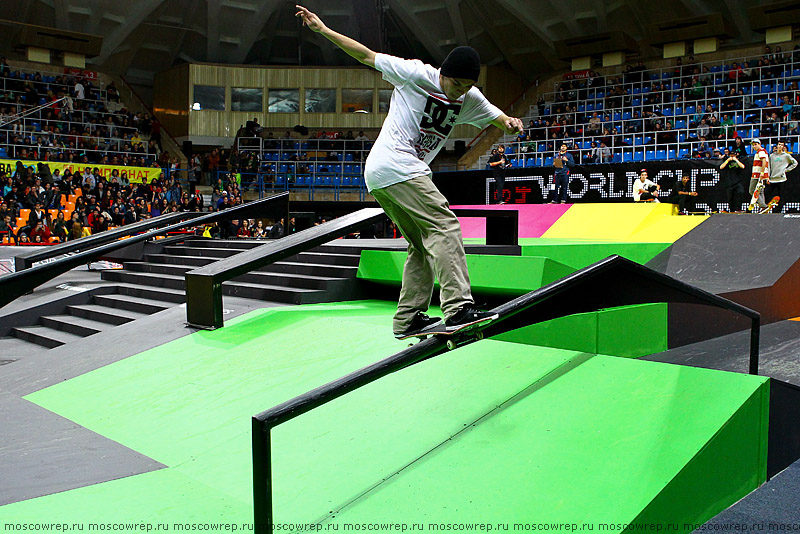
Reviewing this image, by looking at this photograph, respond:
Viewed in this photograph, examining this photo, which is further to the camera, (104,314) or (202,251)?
(202,251)

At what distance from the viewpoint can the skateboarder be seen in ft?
11.1

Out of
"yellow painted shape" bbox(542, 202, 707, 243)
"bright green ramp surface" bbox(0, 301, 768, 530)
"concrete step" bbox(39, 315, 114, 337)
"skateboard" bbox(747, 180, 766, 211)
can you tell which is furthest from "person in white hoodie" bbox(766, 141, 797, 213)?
"concrete step" bbox(39, 315, 114, 337)

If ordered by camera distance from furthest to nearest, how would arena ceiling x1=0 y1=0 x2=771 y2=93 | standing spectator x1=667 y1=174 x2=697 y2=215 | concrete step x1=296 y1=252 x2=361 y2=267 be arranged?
arena ceiling x1=0 y1=0 x2=771 y2=93
standing spectator x1=667 y1=174 x2=697 y2=215
concrete step x1=296 y1=252 x2=361 y2=267

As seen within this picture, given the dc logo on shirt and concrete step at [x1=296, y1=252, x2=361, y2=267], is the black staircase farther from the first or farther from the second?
the dc logo on shirt

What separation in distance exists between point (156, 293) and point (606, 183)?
483 inches

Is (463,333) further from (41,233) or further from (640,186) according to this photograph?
(41,233)

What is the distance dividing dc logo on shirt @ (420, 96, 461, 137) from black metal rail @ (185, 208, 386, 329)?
247 cm

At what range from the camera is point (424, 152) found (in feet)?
12.1

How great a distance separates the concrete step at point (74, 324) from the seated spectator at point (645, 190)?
472 inches

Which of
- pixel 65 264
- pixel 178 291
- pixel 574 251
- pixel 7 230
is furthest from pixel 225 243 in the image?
pixel 7 230

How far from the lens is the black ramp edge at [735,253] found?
7.29 meters

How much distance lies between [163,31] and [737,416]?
108 feet

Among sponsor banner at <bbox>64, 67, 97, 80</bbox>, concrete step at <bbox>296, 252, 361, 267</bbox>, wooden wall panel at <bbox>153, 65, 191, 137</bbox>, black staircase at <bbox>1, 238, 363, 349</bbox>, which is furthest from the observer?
wooden wall panel at <bbox>153, 65, 191, 137</bbox>

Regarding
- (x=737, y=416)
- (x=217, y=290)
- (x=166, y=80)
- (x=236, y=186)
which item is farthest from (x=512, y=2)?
(x=737, y=416)
